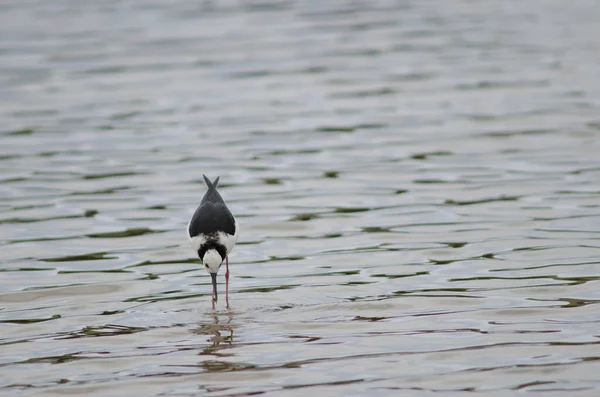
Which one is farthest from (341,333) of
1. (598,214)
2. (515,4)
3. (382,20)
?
(515,4)

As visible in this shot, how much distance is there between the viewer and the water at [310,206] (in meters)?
8.29

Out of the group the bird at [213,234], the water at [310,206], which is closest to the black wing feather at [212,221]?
the bird at [213,234]

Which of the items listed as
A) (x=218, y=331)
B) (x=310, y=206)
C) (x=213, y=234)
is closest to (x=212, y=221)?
(x=213, y=234)

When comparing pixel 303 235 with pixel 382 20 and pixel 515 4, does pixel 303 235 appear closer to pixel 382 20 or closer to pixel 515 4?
pixel 382 20

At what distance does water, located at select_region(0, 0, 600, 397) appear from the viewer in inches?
326

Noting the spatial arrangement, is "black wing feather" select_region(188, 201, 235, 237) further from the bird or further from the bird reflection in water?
the bird reflection in water

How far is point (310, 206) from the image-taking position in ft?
44.0

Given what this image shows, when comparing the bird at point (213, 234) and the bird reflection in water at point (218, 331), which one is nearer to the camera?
the bird reflection in water at point (218, 331)

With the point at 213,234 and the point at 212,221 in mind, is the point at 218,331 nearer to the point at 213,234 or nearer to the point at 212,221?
the point at 213,234

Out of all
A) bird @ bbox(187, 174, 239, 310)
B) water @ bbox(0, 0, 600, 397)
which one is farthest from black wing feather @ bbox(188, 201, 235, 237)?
water @ bbox(0, 0, 600, 397)

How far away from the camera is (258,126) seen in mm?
17516

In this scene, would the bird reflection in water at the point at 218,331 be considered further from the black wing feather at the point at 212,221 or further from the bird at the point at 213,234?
the black wing feather at the point at 212,221

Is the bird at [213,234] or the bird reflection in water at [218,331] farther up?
the bird at [213,234]

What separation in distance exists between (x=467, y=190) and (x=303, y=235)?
245 cm
